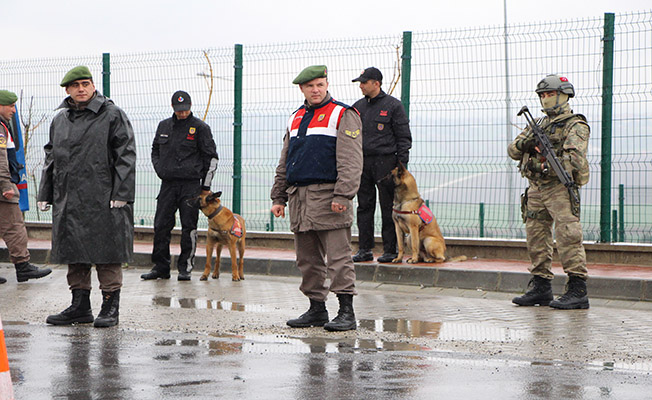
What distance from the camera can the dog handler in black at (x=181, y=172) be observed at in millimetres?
10836

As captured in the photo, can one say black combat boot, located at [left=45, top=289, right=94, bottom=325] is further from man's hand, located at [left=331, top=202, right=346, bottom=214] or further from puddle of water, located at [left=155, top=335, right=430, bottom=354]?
man's hand, located at [left=331, top=202, right=346, bottom=214]

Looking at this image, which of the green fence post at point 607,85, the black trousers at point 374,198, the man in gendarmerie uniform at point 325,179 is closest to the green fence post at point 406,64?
the black trousers at point 374,198

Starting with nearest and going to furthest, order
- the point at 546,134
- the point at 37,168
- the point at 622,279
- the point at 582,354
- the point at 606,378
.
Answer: the point at 606,378, the point at 582,354, the point at 546,134, the point at 622,279, the point at 37,168

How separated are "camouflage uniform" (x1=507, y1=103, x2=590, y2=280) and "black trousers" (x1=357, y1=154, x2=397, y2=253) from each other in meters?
2.42

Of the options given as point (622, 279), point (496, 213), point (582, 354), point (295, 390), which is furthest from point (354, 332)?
point (496, 213)

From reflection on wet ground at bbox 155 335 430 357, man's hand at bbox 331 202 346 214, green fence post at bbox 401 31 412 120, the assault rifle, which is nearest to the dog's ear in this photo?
green fence post at bbox 401 31 412 120

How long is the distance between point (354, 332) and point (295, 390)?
2235mm

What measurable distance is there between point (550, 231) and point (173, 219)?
4.45 m

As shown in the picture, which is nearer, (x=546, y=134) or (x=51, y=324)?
(x=51, y=324)

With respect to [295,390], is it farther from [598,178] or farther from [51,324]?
[598,178]

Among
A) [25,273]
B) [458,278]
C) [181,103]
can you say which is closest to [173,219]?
Result: [181,103]

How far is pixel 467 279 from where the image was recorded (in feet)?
33.6

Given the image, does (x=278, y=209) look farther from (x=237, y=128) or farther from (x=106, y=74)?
(x=106, y=74)

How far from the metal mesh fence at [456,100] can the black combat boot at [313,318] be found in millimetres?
4139
